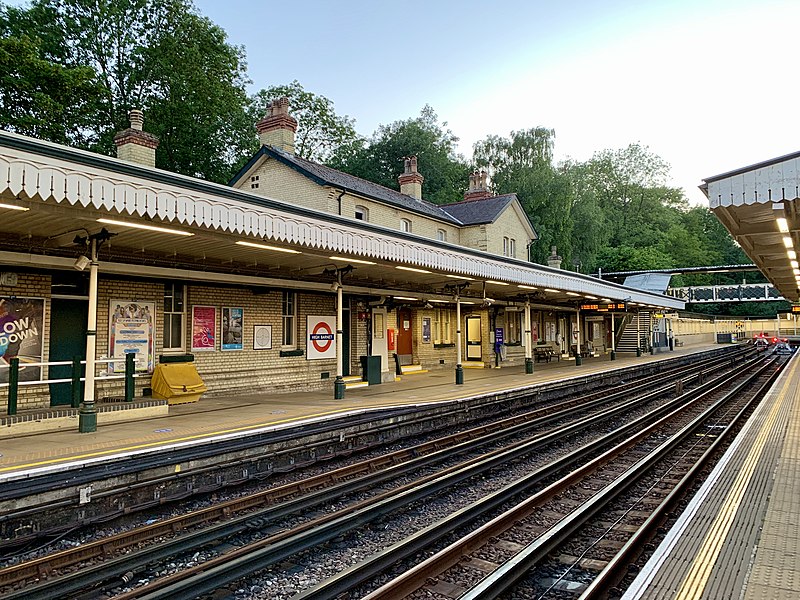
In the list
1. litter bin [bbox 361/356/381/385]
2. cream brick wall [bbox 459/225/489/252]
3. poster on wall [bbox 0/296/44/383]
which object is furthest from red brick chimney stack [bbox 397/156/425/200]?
poster on wall [bbox 0/296/44/383]

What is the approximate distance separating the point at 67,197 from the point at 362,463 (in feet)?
18.1

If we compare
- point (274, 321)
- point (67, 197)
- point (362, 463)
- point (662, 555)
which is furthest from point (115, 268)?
point (662, 555)

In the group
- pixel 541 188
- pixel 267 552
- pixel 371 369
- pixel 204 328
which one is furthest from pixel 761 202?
pixel 541 188

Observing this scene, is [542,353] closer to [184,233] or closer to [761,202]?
[184,233]

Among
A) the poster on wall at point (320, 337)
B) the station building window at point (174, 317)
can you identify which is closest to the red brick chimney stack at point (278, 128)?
the poster on wall at point (320, 337)

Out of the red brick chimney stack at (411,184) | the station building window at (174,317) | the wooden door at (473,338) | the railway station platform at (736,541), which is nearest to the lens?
the railway station platform at (736,541)

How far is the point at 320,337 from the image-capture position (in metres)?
15.4

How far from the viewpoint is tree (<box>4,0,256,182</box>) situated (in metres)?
28.4

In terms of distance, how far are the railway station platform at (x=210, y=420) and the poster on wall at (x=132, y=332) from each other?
127 centimetres

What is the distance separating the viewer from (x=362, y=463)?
852cm

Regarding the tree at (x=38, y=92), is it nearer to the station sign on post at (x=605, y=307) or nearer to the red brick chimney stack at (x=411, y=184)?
the red brick chimney stack at (x=411, y=184)

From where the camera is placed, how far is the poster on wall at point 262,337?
13539mm

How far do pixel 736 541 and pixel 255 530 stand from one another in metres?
4.75

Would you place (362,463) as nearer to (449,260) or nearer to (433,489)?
(433,489)
